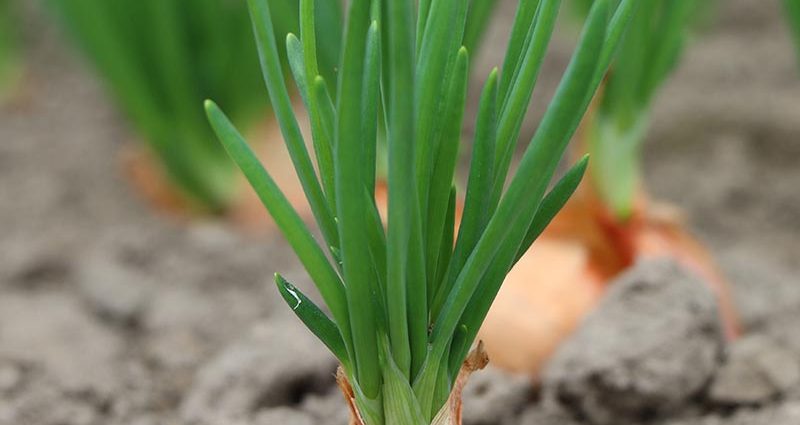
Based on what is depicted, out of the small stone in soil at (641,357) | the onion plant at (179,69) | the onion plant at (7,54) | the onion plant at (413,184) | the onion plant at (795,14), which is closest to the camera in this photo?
the onion plant at (413,184)

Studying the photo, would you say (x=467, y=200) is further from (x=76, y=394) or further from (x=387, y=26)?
(x=76, y=394)

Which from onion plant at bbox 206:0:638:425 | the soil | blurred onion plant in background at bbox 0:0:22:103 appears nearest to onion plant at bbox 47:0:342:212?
the soil

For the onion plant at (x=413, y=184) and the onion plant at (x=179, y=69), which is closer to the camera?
the onion plant at (x=413, y=184)

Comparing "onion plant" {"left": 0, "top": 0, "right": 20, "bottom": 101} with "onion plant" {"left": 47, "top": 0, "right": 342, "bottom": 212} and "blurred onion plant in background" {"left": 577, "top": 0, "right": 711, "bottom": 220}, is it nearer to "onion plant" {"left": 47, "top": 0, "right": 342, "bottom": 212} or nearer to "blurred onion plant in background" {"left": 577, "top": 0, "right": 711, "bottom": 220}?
"onion plant" {"left": 47, "top": 0, "right": 342, "bottom": 212}

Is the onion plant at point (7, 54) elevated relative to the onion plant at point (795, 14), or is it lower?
elevated

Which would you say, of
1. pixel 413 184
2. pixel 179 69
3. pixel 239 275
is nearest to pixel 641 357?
pixel 413 184

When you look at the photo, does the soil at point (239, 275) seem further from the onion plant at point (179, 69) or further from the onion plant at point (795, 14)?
the onion plant at point (795, 14)

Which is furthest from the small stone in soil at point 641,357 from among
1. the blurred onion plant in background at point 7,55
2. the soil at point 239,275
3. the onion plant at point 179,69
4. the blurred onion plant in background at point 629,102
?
the blurred onion plant in background at point 7,55
